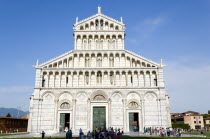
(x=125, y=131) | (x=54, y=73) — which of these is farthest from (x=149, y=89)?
(x=54, y=73)

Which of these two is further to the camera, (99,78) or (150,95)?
(99,78)

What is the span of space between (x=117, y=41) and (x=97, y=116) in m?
12.8

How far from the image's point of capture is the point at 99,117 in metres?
31.0

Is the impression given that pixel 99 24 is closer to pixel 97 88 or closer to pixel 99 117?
pixel 97 88

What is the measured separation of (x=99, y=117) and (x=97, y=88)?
443 centimetres

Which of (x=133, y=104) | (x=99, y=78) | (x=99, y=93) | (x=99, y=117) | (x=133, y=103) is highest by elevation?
(x=99, y=78)

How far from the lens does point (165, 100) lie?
31.2 meters

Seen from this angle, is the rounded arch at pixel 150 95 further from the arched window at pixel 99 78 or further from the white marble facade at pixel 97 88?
the arched window at pixel 99 78

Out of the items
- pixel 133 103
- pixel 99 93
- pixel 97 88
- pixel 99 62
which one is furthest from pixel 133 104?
pixel 99 62

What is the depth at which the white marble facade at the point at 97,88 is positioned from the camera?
30406 millimetres

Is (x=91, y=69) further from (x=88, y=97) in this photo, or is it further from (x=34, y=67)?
(x=34, y=67)

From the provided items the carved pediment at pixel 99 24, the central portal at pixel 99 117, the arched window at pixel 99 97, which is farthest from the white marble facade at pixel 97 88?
the carved pediment at pixel 99 24

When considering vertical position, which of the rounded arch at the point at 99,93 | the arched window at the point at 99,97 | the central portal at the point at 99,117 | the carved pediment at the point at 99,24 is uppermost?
the carved pediment at the point at 99,24

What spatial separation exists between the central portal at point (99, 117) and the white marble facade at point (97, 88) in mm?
560
